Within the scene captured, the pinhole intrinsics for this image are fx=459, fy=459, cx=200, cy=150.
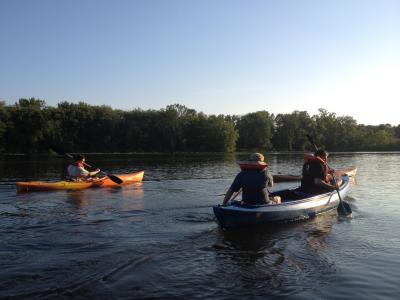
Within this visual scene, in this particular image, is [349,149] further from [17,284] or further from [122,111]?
[17,284]

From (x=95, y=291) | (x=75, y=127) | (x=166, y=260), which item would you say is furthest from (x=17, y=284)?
(x=75, y=127)

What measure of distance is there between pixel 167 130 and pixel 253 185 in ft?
281

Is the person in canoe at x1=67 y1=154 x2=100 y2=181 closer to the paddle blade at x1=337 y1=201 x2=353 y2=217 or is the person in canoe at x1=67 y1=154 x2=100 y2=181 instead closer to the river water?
the river water

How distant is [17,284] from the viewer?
23.7ft

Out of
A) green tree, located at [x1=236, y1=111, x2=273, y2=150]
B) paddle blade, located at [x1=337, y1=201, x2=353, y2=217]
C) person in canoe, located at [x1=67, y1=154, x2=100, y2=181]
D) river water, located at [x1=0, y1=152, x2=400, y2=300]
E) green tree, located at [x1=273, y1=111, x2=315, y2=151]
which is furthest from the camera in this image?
green tree, located at [x1=273, y1=111, x2=315, y2=151]

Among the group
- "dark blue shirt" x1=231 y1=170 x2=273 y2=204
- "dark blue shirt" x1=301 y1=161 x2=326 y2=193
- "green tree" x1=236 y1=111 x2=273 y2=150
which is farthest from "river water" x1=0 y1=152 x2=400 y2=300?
"green tree" x1=236 y1=111 x2=273 y2=150

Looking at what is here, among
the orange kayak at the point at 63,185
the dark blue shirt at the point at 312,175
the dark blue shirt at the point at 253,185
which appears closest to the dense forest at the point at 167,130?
the orange kayak at the point at 63,185

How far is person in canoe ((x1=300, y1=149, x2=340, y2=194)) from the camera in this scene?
15062mm

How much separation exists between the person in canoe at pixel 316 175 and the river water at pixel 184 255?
56.6 inches

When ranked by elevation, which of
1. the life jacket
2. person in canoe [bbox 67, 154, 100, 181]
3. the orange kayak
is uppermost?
the life jacket

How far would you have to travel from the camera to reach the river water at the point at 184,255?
7.27 m

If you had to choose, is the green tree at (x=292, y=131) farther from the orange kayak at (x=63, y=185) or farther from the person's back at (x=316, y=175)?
the person's back at (x=316, y=175)

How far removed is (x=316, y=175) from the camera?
15.2 metres

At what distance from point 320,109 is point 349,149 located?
58.2 feet
